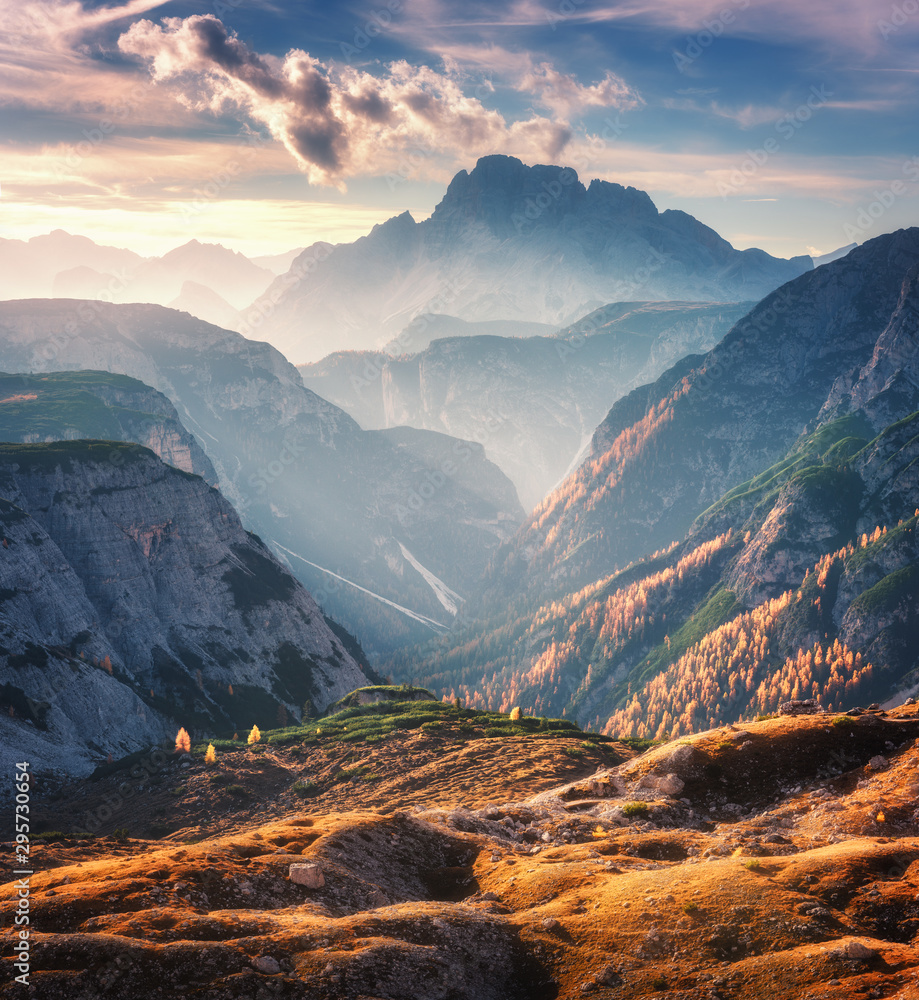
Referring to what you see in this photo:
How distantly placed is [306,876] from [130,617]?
434ft

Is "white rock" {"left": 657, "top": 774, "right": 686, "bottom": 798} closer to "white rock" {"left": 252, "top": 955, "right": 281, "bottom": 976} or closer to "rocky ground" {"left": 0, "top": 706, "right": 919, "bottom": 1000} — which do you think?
"rocky ground" {"left": 0, "top": 706, "right": 919, "bottom": 1000}

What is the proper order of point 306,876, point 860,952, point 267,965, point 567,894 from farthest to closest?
point 306,876 < point 567,894 < point 267,965 < point 860,952

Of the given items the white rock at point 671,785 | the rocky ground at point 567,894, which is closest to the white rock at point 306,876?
the rocky ground at point 567,894

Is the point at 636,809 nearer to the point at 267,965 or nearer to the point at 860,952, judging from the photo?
the point at 860,952

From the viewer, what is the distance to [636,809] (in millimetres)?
43656

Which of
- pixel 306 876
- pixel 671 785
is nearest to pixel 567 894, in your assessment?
pixel 306 876

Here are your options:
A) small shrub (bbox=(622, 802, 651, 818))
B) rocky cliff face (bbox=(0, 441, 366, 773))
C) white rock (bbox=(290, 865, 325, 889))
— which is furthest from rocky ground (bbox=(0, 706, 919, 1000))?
rocky cliff face (bbox=(0, 441, 366, 773))

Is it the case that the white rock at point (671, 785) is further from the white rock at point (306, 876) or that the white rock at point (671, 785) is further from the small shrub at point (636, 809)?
the white rock at point (306, 876)

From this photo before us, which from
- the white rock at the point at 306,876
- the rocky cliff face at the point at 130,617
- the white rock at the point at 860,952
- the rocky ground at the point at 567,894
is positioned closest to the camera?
the white rock at the point at 860,952

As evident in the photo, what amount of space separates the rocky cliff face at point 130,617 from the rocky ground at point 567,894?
7063cm

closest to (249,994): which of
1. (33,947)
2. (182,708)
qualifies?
(33,947)

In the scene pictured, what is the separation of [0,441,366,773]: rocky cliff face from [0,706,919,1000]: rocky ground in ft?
232

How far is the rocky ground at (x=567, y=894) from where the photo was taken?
23.8 m

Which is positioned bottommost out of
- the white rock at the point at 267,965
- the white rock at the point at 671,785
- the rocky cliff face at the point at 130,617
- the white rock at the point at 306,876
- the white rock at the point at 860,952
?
the rocky cliff face at the point at 130,617
